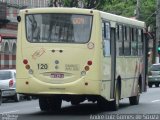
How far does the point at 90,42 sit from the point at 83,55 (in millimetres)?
459

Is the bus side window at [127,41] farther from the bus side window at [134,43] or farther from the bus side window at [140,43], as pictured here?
the bus side window at [140,43]

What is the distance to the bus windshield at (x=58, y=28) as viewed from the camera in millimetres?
21953

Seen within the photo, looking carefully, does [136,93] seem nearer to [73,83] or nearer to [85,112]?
[85,112]

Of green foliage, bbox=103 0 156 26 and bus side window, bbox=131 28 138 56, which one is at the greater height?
green foliage, bbox=103 0 156 26

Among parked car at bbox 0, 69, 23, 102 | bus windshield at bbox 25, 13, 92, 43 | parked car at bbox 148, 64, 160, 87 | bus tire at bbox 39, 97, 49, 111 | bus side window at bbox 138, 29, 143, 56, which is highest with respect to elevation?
bus windshield at bbox 25, 13, 92, 43

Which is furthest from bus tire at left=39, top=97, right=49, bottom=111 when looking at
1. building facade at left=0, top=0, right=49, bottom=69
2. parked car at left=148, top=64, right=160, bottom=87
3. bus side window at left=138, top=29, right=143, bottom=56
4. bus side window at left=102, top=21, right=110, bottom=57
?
building facade at left=0, top=0, right=49, bottom=69

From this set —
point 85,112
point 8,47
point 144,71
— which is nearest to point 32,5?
point 8,47

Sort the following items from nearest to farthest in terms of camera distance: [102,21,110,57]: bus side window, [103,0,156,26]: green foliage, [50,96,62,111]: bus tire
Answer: [102,21,110,57]: bus side window < [50,96,62,111]: bus tire < [103,0,156,26]: green foliage

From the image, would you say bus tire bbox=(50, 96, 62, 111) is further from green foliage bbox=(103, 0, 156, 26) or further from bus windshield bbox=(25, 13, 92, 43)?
green foliage bbox=(103, 0, 156, 26)

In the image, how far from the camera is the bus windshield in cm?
2195

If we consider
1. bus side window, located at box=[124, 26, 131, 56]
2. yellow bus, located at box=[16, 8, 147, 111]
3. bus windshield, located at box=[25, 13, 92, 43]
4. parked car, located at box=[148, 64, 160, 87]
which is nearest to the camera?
yellow bus, located at box=[16, 8, 147, 111]

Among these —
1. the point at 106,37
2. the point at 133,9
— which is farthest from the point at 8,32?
the point at 106,37

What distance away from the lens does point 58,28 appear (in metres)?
22.1

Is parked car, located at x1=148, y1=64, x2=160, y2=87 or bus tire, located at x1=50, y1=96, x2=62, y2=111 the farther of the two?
parked car, located at x1=148, y1=64, x2=160, y2=87
